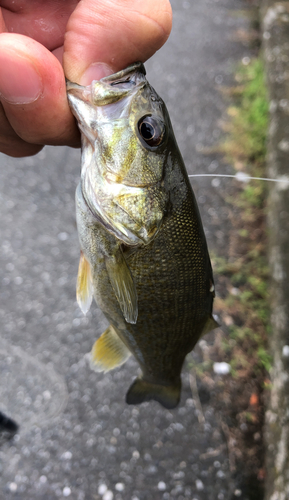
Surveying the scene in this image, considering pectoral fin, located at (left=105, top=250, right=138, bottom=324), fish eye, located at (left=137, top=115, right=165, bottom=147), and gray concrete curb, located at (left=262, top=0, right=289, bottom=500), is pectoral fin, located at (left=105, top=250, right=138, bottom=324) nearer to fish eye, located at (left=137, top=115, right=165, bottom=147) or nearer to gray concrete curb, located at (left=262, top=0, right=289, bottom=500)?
fish eye, located at (left=137, top=115, right=165, bottom=147)

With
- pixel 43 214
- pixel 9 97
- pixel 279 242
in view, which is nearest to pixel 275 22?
pixel 279 242

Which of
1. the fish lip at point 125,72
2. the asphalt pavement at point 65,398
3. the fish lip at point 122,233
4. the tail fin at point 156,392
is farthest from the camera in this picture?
the asphalt pavement at point 65,398

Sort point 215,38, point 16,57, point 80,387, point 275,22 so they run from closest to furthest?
point 16,57 < point 80,387 < point 275,22 < point 215,38

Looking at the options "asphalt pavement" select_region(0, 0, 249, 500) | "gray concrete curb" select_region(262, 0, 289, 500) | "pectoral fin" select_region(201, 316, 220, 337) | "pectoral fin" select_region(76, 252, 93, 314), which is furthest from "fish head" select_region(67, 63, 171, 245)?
"gray concrete curb" select_region(262, 0, 289, 500)

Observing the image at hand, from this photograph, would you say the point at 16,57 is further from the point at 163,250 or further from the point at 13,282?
the point at 13,282

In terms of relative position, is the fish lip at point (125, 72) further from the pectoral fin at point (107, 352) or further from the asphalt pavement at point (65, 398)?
the asphalt pavement at point (65, 398)

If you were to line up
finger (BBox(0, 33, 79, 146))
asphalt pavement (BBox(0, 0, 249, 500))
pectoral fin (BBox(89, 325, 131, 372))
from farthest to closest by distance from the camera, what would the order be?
asphalt pavement (BBox(0, 0, 249, 500)), pectoral fin (BBox(89, 325, 131, 372)), finger (BBox(0, 33, 79, 146))

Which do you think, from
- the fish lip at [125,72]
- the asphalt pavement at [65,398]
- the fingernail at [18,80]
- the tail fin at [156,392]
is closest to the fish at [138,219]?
the fish lip at [125,72]
